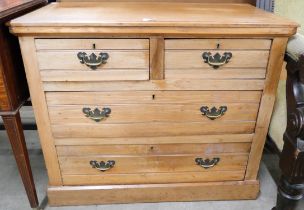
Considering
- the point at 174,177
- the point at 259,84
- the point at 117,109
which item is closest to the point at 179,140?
the point at 174,177

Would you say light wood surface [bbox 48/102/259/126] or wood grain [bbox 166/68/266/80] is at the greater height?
wood grain [bbox 166/68/266/80]

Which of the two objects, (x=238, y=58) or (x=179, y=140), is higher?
(x=238, y=58)

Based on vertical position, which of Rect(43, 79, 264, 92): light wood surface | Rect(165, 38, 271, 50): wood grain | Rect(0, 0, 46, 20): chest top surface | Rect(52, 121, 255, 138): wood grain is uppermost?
Rect(0, 0, 46, 20): chest top surface

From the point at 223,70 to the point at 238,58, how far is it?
0.24 feet

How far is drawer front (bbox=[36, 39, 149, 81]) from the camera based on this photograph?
106 centimetres

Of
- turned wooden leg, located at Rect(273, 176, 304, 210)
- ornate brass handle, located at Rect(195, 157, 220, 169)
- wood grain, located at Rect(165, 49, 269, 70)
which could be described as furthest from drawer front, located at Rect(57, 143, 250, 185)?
wood grain, located at Rect(165, 49, 269, 70)

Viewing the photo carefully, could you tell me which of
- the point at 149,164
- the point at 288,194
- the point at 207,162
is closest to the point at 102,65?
the point at 149,164

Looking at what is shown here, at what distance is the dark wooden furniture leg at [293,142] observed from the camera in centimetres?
94

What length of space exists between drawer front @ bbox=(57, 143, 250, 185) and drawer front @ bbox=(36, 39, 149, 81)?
1.14 ft

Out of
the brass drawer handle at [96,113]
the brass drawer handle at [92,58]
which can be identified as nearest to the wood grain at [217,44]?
the brass drawer handle at [92,58]

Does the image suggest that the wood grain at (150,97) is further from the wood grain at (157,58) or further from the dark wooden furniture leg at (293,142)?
the dark wooden furniture leg at (293,142)

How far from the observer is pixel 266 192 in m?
1.50

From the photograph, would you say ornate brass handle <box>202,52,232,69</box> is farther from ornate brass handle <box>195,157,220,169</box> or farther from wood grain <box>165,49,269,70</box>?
ornate brass handle <box>195,157,220,169</box>

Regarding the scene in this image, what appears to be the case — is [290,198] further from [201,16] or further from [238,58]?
[201,16]
